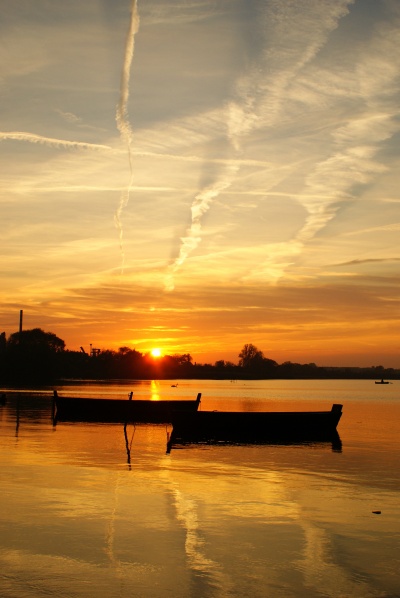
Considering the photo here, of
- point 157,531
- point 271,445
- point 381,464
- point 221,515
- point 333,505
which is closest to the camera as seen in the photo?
point 157,531

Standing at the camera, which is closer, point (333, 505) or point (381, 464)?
point (333, 505)

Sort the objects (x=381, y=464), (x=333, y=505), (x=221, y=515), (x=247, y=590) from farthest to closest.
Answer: (x=381, y=464), (x=333, y=505), (x=221, y=515), (x=247, y=590)

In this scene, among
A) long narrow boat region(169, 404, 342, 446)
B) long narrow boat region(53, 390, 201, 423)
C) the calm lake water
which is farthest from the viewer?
long narrow boat region(53, 390, 201, 423)

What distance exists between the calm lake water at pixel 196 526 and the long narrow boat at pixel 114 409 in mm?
32037

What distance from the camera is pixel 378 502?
917 inches

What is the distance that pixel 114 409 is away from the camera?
69312 millimetres

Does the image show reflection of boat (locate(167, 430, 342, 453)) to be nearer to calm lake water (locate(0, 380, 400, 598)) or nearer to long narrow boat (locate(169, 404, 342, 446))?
long narrow boat (locate(169, 404, 342, 446))

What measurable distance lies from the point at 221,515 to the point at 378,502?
245 inches

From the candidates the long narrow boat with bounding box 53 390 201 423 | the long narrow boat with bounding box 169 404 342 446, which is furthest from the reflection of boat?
the long narrow boat with bounding box 53 390 201 423

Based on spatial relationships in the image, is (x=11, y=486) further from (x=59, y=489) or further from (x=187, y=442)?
(x=187, y=442)

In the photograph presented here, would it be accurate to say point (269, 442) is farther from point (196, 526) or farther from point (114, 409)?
point (196, 526)

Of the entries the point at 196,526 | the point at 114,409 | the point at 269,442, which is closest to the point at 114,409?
the point at 114,409

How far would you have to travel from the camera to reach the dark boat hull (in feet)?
223

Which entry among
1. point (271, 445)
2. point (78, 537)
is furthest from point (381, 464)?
point (78, 537)
